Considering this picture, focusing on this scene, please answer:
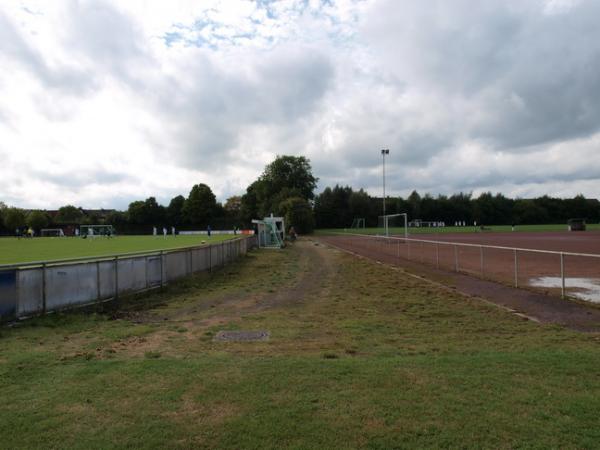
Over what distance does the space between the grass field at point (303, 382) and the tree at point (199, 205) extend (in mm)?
95712

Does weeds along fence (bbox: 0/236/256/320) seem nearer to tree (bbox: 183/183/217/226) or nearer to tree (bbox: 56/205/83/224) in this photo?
tree (bbox: 183/183/217/226)

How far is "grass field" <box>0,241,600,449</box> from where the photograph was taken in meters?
3.63

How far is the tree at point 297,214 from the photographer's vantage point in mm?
71688

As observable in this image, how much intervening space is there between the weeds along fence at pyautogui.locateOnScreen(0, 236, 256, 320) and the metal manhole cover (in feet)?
13.5

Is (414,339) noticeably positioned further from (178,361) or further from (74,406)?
(74,406)

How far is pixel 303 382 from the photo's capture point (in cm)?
480

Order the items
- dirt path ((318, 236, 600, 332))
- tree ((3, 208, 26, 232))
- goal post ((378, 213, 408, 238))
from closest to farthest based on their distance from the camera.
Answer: dirt path ((318, 236, 600, 332))
goal post ((378, 213, 408, 238))
tree ((3, 208, 26, 232))

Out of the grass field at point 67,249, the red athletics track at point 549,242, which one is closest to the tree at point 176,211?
the grass field at point 67,249

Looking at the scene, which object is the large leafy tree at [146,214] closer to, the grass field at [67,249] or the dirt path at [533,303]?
the grass field at [67,249]

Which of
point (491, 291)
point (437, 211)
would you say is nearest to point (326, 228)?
point (437, 211)

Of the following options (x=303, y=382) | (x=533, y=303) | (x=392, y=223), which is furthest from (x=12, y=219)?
(x=303, y=382)

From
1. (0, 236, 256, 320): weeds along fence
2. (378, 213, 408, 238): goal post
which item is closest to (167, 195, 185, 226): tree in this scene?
(378, 213, 408, 238): goal post

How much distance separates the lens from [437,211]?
12062 centimetres

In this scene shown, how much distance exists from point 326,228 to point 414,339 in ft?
347
